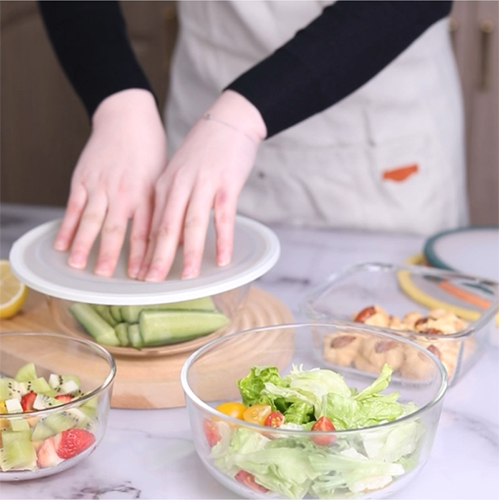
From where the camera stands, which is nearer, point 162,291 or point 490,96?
point 162,291

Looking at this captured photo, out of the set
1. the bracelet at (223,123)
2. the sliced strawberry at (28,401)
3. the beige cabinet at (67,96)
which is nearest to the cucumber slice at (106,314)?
the sliced strawberry at (28,401)

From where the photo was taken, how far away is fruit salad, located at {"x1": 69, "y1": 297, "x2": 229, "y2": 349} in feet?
3.35

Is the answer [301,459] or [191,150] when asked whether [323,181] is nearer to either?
[191,150]

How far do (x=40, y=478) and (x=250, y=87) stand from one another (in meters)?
0.61

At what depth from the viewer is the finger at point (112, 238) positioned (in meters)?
1.11

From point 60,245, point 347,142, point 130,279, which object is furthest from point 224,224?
point 347,142

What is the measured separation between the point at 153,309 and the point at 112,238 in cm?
17

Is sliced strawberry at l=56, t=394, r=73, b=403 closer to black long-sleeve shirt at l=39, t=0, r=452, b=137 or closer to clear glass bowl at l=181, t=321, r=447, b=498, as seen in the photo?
clear glass bowl at l=181, t=321, r=447, b=498

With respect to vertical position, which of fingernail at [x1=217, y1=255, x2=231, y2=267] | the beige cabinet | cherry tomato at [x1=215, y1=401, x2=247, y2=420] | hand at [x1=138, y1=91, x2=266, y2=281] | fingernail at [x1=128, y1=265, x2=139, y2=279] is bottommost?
the beige cabinet

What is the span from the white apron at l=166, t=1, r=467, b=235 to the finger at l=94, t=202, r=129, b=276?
1.76ft

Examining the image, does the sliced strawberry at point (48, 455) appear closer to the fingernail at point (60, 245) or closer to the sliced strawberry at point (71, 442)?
the sliced strawberry at point (71, 442)

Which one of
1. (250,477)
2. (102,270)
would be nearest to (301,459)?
(250,477)

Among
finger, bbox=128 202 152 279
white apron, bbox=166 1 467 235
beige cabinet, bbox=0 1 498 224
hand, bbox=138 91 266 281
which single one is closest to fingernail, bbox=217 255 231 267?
hand, bbox=138 91 266 281

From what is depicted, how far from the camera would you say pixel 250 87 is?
1163 mm
